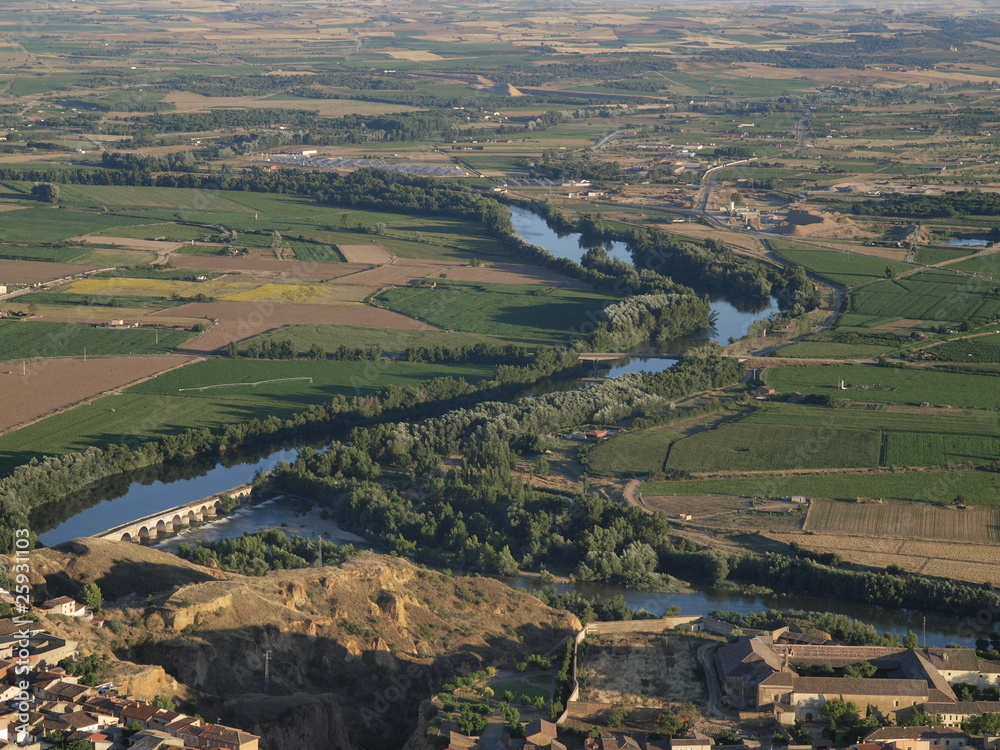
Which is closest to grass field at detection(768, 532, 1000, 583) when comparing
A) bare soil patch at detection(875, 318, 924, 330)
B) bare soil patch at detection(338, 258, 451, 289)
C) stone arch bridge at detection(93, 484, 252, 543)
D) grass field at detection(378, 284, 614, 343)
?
stone arch bridge at detection(93, 484, 252, 543)

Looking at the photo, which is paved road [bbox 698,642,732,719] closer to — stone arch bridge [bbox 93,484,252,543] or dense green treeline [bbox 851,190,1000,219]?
stone arch bridge [bbox 93,484,252,543]

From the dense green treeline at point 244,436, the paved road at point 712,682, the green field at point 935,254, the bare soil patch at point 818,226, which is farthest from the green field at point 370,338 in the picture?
the paved road at point 712,682

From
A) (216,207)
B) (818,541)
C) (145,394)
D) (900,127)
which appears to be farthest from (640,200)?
(818,541)

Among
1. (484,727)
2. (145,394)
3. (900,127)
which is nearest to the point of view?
(484,727)

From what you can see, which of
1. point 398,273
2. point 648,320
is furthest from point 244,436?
point 398,273

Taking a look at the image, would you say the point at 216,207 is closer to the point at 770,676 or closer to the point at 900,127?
the point at 900,127

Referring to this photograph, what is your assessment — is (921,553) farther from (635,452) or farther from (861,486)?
(635,452)
